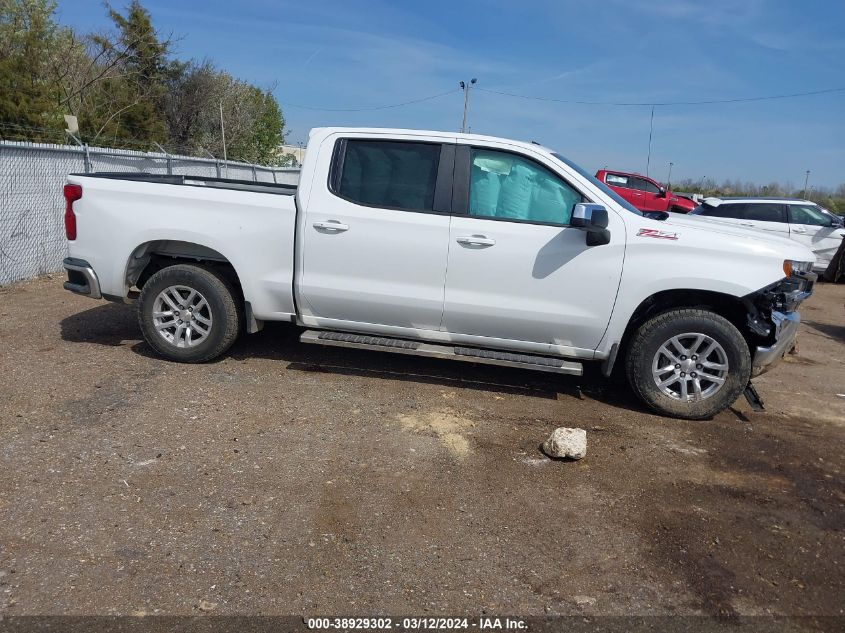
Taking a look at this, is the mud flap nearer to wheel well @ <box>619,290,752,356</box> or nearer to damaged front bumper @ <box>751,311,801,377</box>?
damaged front bumper @ <box>751,311,801,377</box>

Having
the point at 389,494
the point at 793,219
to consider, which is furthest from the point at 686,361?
the point at 793,219

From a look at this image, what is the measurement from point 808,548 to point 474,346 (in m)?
2.70

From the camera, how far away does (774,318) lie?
5105 mm

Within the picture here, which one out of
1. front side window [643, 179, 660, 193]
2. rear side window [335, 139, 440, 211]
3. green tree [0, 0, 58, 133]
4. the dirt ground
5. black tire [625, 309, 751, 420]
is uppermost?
green tree [0, 0, 58, 133]

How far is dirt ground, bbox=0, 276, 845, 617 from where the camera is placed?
305cm

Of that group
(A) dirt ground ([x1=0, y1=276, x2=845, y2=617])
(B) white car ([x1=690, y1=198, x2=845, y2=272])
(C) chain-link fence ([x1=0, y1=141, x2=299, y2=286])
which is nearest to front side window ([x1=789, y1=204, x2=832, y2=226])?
(B) white car ([x1=690, y1=198, x2=845, y2=272])

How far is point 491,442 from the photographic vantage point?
4676 millimetres

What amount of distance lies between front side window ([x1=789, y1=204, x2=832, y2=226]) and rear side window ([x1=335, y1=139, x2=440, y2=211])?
38.4ft

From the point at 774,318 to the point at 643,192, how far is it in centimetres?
1917

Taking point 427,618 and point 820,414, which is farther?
point 820,414

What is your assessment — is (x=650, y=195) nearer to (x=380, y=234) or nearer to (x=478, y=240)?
(x=478, y=240)

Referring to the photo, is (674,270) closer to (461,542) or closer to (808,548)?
(808,548)

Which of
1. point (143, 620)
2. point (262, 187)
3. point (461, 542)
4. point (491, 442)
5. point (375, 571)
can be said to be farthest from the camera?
point (262, 187)

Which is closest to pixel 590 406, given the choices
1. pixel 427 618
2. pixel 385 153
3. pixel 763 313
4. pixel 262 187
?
pixel 763 313
